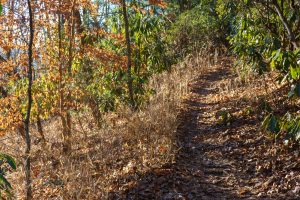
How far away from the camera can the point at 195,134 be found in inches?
221

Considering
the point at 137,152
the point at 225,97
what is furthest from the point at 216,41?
the point at 137,152

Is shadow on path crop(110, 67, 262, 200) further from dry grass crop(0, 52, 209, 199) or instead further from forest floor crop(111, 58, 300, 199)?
dry grass crop(0, 52, 209, 199)

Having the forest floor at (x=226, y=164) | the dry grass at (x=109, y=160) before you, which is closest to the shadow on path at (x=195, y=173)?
the forest floor at (x=226, y=164)

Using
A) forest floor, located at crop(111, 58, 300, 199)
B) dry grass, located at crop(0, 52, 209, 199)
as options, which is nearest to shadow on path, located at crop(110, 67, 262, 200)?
forest floor, located at crop(111, 58, 300, 199)

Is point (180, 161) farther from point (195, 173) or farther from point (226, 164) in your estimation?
point (226, 164)

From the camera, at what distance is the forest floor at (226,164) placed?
12.1ft

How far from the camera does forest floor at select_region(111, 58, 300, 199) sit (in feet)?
12.1

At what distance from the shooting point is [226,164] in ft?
14.5

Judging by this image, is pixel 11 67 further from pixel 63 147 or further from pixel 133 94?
pixel 133 94

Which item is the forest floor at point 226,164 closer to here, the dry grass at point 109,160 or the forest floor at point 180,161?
the forest floor at point 180,161

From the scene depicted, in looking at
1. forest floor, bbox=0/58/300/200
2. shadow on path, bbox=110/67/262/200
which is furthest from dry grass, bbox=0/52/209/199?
shadow on path, bbox=110/67/262/200

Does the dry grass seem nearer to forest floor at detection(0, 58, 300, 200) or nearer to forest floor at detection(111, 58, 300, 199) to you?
forest floor at detection(0, 58, 300, 200)

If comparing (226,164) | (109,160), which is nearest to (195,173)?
(226,164)

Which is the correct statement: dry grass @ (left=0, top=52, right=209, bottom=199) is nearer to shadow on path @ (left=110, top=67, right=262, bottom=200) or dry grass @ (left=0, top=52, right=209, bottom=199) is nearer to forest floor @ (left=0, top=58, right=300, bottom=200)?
forest floor @ (left=0, top=58, right=300, bottom=200)
